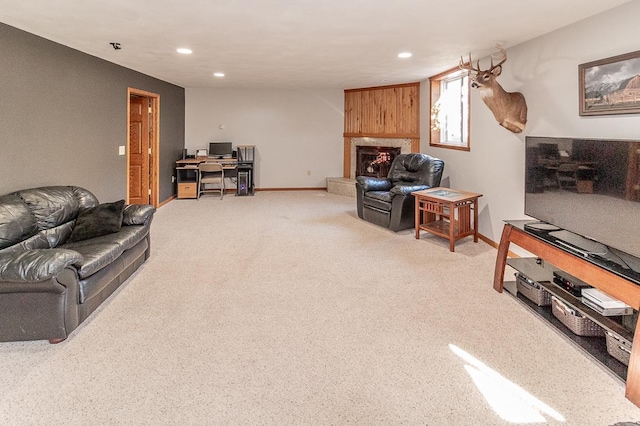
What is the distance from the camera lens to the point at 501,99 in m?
4.02

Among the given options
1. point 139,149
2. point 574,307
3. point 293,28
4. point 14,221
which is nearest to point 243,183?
point 139,149

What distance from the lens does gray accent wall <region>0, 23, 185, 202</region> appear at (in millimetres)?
3379

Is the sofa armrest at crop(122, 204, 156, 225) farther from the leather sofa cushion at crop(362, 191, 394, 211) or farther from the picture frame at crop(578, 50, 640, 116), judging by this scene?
the picture frame at crop(578, 50, 640, 116)

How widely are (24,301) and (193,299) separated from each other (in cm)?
110

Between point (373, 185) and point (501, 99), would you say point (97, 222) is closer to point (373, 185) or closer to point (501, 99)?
point (373, 185)

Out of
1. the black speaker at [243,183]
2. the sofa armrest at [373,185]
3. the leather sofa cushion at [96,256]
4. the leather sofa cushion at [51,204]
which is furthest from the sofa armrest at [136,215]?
the black speaker at [243,183]

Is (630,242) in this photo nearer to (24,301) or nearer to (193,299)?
(193,299)

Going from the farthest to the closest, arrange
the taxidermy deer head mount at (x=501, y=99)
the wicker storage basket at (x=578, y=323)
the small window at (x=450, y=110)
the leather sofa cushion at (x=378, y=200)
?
1. the small window at (x=450, y=110)
2. the leather sofa cushion at (x=378, y=200)
3. the taxidermy deer head mount at (x=501, y=99)
4. the wicker storage basket at (x=578, y=323)

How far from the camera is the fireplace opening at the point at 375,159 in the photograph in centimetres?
788

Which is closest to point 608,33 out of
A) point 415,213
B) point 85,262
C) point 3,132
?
point 415,213

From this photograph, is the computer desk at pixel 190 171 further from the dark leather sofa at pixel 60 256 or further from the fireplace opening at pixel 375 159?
the dark leather sofa at pixel 60 256

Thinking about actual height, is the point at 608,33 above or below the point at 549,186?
above

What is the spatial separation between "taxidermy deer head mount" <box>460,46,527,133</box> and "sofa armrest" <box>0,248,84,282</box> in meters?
3.84

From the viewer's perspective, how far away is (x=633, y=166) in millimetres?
2275
